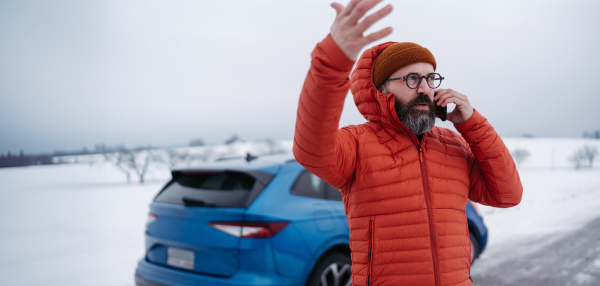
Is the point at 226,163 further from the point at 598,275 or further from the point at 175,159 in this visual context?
the point at 175,159

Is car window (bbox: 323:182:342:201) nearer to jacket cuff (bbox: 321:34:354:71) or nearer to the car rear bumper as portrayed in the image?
the car rear bumper

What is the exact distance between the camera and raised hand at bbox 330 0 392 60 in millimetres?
969

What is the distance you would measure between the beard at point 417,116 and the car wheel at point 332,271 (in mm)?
1985

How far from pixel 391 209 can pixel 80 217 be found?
8824 millimetres

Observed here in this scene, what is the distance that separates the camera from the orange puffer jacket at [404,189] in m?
1.38

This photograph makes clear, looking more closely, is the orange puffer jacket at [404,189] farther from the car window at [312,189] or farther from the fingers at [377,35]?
the car window at [312,189]

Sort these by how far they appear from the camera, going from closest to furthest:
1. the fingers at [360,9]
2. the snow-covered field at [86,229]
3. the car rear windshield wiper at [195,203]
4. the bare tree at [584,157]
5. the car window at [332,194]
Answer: the fingers at [360,9] < the car rear windshield wiper at [195,203] < the car window at [332,194] < the snow-covered field at [86,229] < the bare tree at [584,157]

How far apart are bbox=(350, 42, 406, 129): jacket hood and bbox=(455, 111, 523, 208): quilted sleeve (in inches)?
12.5

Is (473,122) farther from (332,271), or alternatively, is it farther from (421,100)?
(332,271)

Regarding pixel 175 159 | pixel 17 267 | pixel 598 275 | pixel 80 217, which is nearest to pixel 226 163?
pixel 17 267

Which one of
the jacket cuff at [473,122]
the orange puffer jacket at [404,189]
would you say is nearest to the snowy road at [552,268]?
the orange puffer jacket at [404,189]

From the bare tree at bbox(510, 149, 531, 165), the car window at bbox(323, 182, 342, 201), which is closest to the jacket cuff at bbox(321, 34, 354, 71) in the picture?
the car window at bbox(323, 182, 342, 201)

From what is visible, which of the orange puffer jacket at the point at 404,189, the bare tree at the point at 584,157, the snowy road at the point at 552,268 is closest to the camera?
the orange puffer jacket at the point at 404,189

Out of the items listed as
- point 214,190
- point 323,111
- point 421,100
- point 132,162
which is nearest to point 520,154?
point 132,162
